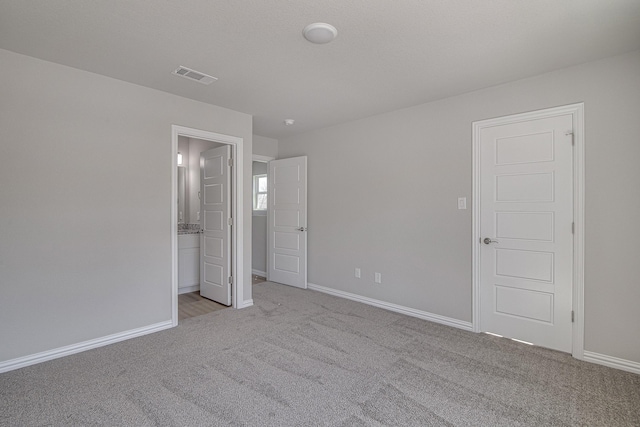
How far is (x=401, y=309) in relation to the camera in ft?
12.9

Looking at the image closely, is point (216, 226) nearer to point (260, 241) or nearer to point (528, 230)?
point (260, 241)

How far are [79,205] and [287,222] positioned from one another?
9.55 ft

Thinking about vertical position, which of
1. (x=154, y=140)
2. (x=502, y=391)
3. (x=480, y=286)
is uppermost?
(x=154, y=140)

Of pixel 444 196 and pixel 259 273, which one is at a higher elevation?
pixel 444 196

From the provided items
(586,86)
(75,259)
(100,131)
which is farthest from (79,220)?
(586,86)

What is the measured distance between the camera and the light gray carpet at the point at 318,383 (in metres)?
1.96

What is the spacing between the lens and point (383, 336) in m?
3.20

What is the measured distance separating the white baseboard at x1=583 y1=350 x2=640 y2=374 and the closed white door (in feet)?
0.54

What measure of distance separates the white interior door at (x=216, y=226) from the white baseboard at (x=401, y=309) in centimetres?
145

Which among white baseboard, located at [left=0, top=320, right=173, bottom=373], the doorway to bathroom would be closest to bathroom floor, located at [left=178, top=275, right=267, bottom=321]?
white baseboard, located at [left=0, top=320, right=173, bottom=373]

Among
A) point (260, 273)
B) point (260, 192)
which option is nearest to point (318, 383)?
point (260, 273)

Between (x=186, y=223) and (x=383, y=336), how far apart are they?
4061mm

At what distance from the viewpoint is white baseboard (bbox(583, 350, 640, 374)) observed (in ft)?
8.18

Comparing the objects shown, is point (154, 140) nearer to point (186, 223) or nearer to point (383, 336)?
point (186, 223)
